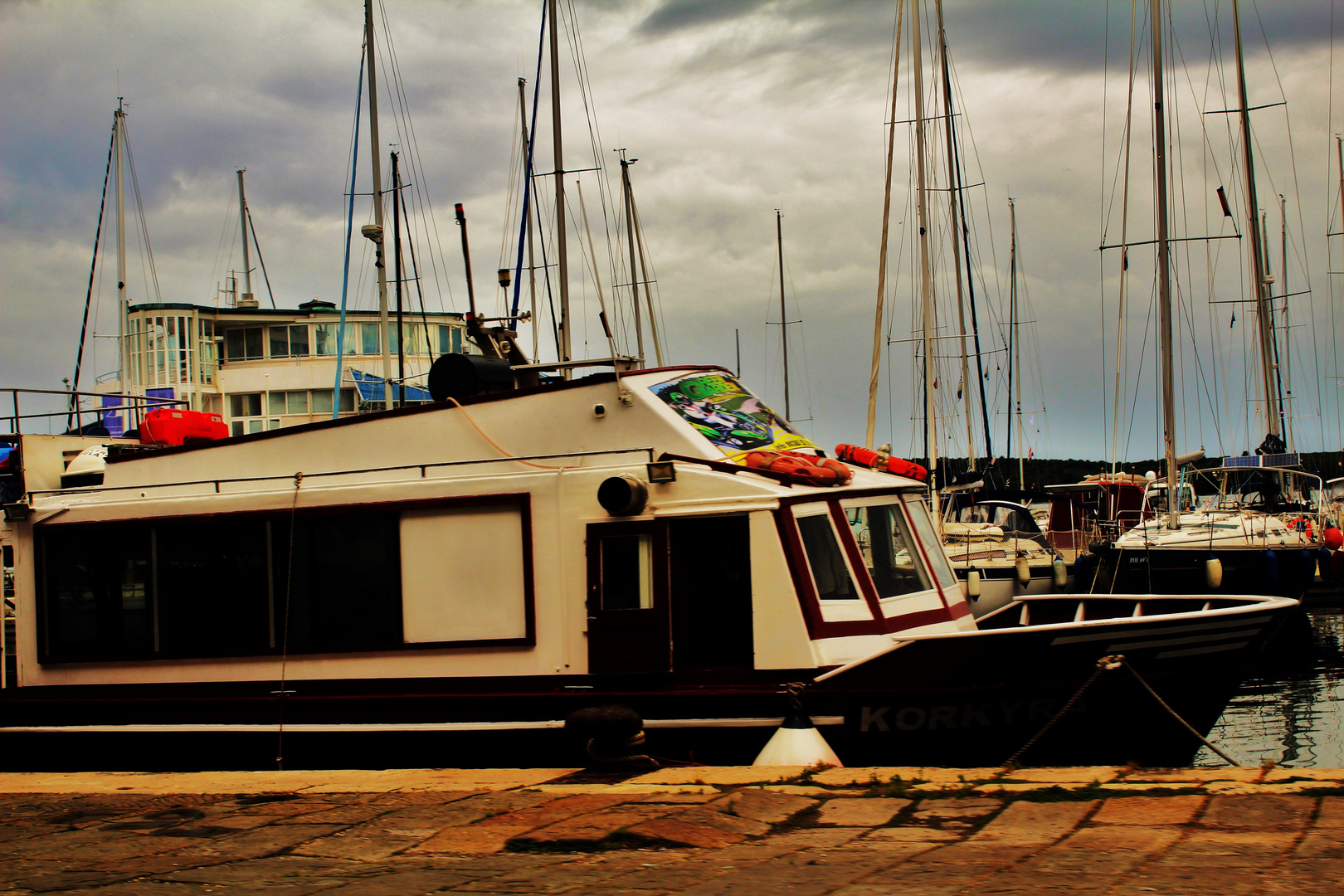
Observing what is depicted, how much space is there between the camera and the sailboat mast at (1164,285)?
2034 centimetres

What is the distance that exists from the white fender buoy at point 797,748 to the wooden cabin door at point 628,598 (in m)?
1.17

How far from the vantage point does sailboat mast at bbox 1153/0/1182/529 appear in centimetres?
2034

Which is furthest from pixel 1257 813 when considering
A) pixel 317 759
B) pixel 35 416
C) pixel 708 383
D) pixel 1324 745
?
pixel 35 416

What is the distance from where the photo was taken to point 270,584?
9.03 metres

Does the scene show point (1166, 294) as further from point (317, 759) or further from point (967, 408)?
point (317, 759)

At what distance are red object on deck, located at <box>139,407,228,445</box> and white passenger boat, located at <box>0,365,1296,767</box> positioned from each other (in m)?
0.66

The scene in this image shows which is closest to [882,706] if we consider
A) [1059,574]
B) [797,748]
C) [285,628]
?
[797,748]

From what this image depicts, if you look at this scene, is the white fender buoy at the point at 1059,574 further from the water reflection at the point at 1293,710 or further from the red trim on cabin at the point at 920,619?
the red trim on cabin at the point at 920,619

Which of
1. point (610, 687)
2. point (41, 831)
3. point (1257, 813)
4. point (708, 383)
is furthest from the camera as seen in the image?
point (708, 383)

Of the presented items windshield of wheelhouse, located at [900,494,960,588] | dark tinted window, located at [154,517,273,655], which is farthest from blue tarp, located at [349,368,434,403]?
windshield of wheelhouse, located at [900,494,960,588]

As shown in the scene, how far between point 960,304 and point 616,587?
2237 centimetres

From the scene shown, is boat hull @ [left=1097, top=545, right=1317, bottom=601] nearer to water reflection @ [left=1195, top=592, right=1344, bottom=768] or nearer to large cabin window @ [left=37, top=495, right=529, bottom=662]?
water reflection @ [left=1195, top=592, right=1344, bottom=768]

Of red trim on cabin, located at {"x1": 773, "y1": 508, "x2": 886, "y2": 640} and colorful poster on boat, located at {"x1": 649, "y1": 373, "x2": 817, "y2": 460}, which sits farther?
colorful poster on boat, located at {"x1": 649, "y1": 373, "x2": 817, "y2": 460}

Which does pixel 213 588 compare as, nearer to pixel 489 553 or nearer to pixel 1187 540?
pixel 489 553
